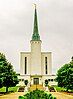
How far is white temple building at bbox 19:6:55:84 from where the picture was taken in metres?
75.1

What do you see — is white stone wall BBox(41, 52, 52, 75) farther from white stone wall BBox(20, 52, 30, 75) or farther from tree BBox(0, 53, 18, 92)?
tree BBox(0, 53, 18, 92)

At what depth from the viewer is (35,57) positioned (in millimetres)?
76312

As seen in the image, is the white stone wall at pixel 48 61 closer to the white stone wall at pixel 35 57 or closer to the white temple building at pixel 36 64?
the white temple building at pixel 36 64

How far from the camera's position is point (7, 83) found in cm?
4025

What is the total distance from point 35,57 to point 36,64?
85.6 inches

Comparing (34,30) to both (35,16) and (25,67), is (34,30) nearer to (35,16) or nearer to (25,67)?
(35,16)

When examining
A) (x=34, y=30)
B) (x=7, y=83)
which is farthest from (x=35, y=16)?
(x=7, y=83)

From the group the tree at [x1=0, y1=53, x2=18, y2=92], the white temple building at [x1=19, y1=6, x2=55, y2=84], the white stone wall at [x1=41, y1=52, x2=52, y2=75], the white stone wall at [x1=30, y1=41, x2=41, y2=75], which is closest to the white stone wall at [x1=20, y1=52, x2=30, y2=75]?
the white temple building at [x1=19, y1=6, x2=55, y2=84]

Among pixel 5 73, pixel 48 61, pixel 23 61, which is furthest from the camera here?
pixel 48 61

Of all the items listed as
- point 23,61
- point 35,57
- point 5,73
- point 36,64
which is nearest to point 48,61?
point 36,64

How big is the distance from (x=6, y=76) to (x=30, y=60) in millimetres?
38231

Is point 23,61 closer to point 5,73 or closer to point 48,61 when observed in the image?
point 48,61

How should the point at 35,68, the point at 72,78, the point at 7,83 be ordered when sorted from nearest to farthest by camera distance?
the point at 72,78 → the point at 7,83 → the point at 35,68

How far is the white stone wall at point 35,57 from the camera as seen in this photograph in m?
75.3
